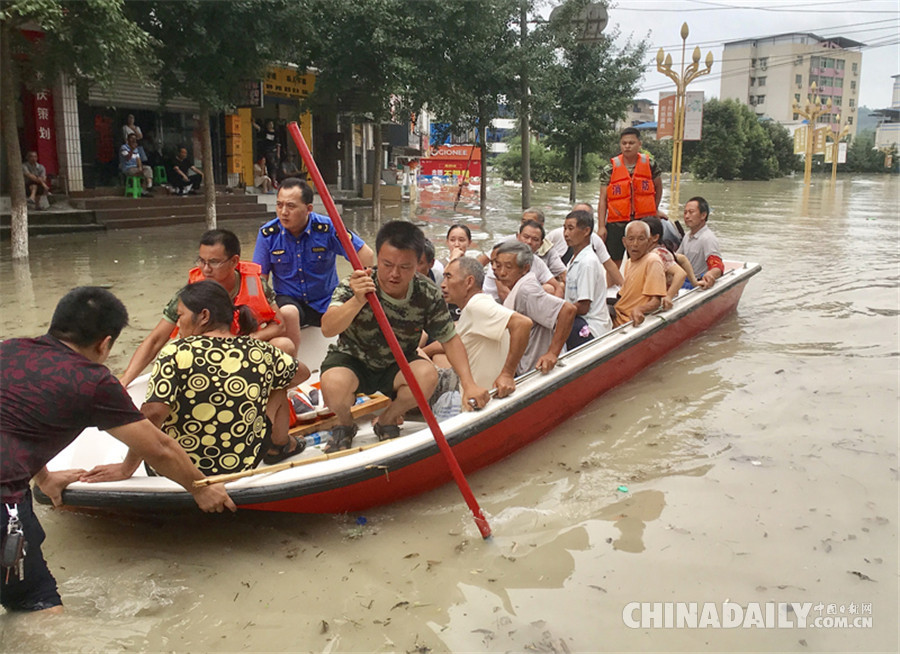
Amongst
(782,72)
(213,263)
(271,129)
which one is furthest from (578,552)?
(782,72)

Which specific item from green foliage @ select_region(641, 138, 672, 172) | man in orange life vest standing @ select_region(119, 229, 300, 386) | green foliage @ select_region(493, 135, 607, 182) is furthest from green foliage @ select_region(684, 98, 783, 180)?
man in orange life vest standing @ select_region(119, 229, 300, 386)

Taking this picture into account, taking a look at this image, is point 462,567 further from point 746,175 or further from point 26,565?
point 746,175

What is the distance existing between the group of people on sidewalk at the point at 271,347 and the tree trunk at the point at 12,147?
21.0 feet

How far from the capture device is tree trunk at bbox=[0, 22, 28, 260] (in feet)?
28.5

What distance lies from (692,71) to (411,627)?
12.8 m

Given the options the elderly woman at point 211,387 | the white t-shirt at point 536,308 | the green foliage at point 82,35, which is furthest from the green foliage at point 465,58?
the elderly woman at point 211,387

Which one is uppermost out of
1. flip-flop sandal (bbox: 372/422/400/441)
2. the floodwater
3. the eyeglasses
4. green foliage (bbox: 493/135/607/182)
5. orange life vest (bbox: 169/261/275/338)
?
green foliage (bbox: 493/135/607/182)

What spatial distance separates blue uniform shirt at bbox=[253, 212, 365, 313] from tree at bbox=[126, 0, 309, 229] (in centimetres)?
Answer: 679

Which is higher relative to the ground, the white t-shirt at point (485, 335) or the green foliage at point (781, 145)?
the green foliage at point (781, 145)

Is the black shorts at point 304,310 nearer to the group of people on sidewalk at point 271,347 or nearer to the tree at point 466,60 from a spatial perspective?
the group of people on sidewalk at point 271,347

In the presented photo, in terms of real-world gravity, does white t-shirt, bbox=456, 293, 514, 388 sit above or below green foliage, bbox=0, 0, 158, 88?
below

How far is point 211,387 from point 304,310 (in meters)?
1.92

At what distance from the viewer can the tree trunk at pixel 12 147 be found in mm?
8680

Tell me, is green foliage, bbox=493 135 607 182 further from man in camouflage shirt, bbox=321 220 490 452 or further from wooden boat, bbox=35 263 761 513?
man in camouflage shirt, bbox=321 220 490 452
